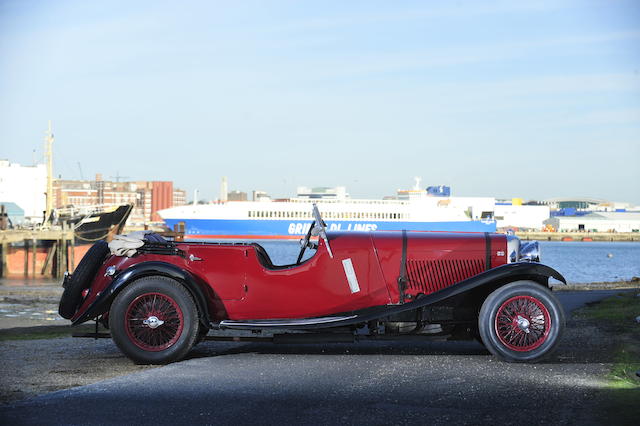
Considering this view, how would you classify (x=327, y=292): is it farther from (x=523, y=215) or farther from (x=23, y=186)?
(x=523, y=215)

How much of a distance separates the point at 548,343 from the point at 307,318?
2425 mm

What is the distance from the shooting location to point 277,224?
326ft

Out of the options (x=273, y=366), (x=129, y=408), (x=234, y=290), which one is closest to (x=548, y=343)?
(x=273, y=366)

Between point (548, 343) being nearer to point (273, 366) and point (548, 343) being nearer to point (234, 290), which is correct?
point (273, 366)

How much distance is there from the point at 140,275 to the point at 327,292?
194 centimetres

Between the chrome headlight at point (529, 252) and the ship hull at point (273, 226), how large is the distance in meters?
86.9

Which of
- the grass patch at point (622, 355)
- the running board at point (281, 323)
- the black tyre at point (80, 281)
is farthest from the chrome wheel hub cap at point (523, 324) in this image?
the black tyre at point (80, 281)

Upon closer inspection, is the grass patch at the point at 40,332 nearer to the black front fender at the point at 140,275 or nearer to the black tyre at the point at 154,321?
the black front fender at the point at 140,275

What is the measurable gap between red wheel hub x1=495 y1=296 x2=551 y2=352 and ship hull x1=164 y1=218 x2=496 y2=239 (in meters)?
87.9

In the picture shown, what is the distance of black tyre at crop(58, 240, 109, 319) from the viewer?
783 centimetres

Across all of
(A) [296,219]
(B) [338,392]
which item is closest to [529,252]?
(B) [338,392]

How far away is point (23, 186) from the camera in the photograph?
9406cm

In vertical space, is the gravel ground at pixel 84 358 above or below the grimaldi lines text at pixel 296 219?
below

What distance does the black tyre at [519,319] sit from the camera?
7371 millimetres
